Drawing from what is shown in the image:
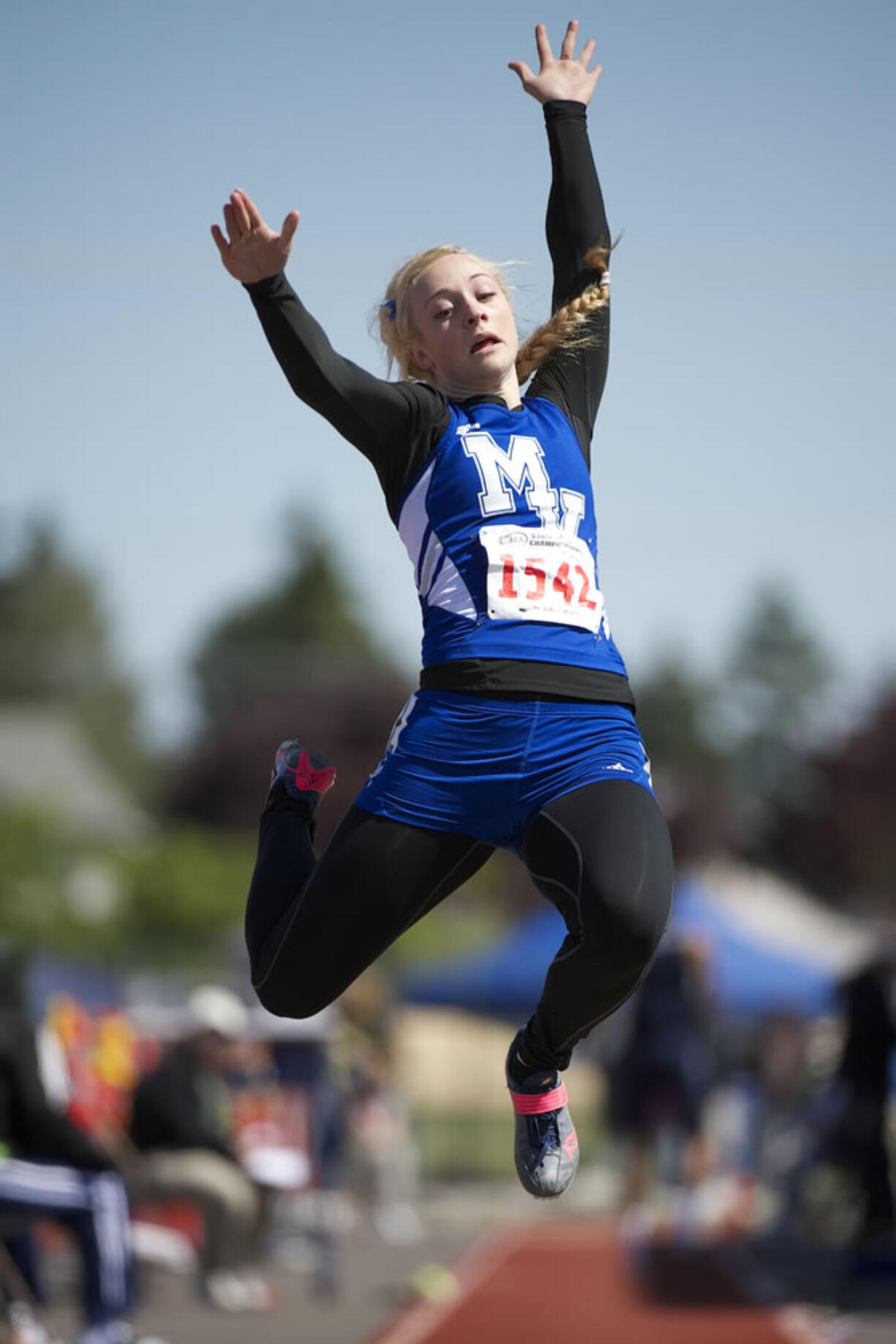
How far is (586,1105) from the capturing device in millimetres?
22031

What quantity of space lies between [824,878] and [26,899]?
22.9 metres

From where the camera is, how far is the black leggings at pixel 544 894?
3.41 m

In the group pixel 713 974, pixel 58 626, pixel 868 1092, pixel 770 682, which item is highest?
pixel 868 1092

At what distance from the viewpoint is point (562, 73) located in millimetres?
4273

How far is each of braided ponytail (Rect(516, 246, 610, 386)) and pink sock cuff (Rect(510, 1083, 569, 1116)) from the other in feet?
5.09

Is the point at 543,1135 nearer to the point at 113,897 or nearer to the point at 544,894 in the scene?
the point at 544,894

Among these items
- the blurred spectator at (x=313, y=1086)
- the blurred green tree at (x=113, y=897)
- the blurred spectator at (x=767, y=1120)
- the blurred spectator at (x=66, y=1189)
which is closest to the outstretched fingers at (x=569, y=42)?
the blurred spectator at (x=66, y=1189)

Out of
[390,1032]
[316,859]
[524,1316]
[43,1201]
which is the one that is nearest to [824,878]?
[390,1032]

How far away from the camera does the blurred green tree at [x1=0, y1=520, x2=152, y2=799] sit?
235 feet

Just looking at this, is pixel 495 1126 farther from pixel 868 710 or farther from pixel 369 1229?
pixel 868 710

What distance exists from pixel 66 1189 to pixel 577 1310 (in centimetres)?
410

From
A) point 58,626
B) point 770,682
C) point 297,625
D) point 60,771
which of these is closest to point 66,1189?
point 60,771

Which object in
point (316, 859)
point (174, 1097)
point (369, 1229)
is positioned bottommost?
point (369, 1229)

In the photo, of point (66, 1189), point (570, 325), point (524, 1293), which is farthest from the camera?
Answer: point (524, 1293)
